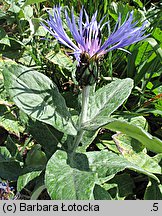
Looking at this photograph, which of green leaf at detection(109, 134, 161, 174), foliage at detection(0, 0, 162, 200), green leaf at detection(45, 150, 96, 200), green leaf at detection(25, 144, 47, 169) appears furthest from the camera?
green leaf at detection(109, 134, 161, 174)

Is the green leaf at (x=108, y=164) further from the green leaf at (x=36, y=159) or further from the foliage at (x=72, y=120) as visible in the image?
the green leaf at (x=36, y=159)

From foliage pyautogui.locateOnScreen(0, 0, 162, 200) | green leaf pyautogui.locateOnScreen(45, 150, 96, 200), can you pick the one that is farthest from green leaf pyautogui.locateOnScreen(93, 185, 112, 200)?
green leaf pyautogui.locateOnScreen(45, 150, 96, 200)

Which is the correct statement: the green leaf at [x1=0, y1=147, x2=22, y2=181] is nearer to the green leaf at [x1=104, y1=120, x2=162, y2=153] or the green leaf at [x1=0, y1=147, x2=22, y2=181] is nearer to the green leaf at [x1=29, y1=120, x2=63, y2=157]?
the green leaf at [x1=29, y1=120, x2=63, y2=157]

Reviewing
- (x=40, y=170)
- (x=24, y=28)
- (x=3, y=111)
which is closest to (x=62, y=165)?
(x=40, y=170)

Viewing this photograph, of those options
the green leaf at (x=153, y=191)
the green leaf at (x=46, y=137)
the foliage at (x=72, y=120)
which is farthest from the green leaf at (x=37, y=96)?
the green leaf at (x=153, y=191)

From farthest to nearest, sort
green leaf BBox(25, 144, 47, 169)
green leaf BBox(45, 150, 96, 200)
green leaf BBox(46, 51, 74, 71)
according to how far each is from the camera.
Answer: green leaf BBox(46, 51, 74, 71)
green leaf BBox(25, 144, 47, 169)
green leaf BBox(45, 150, 96, 200)

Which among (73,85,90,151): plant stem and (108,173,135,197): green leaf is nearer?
(73,85,90,151): plant stem
